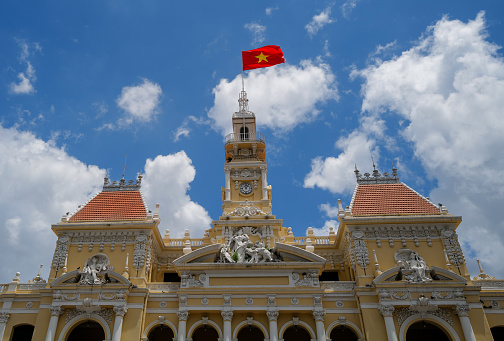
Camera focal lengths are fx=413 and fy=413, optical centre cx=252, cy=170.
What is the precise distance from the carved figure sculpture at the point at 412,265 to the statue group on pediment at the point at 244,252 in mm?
8117

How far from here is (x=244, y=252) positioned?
2814cm

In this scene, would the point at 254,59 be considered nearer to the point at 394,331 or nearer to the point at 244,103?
the point at 244,103

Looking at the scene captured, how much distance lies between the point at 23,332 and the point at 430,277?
26.4 metres

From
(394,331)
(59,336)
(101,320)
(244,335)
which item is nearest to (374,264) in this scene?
(394,331)

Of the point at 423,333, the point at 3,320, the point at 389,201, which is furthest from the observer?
the point at 389,201

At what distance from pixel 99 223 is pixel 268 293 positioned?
41.9 feet

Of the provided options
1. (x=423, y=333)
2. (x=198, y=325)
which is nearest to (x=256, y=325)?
(x=198, y=325)

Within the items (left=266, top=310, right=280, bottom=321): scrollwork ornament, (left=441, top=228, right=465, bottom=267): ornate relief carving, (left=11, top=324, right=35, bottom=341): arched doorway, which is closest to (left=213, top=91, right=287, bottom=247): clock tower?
(left=266, top=310, right=280, bottom=321): scrollwork ornament

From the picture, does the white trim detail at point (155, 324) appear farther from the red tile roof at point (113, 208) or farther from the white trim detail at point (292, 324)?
the red tile roof at point (113, 208)

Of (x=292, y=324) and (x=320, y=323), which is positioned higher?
(x=292, y=324)

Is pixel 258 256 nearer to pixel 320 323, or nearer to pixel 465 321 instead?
pixel 320 323

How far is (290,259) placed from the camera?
27781 millimetres

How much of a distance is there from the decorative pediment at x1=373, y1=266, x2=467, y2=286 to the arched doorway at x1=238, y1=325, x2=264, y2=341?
8630 mm

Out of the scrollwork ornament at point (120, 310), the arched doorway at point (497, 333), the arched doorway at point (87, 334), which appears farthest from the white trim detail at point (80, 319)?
the arched doorway at point (497, 333)
